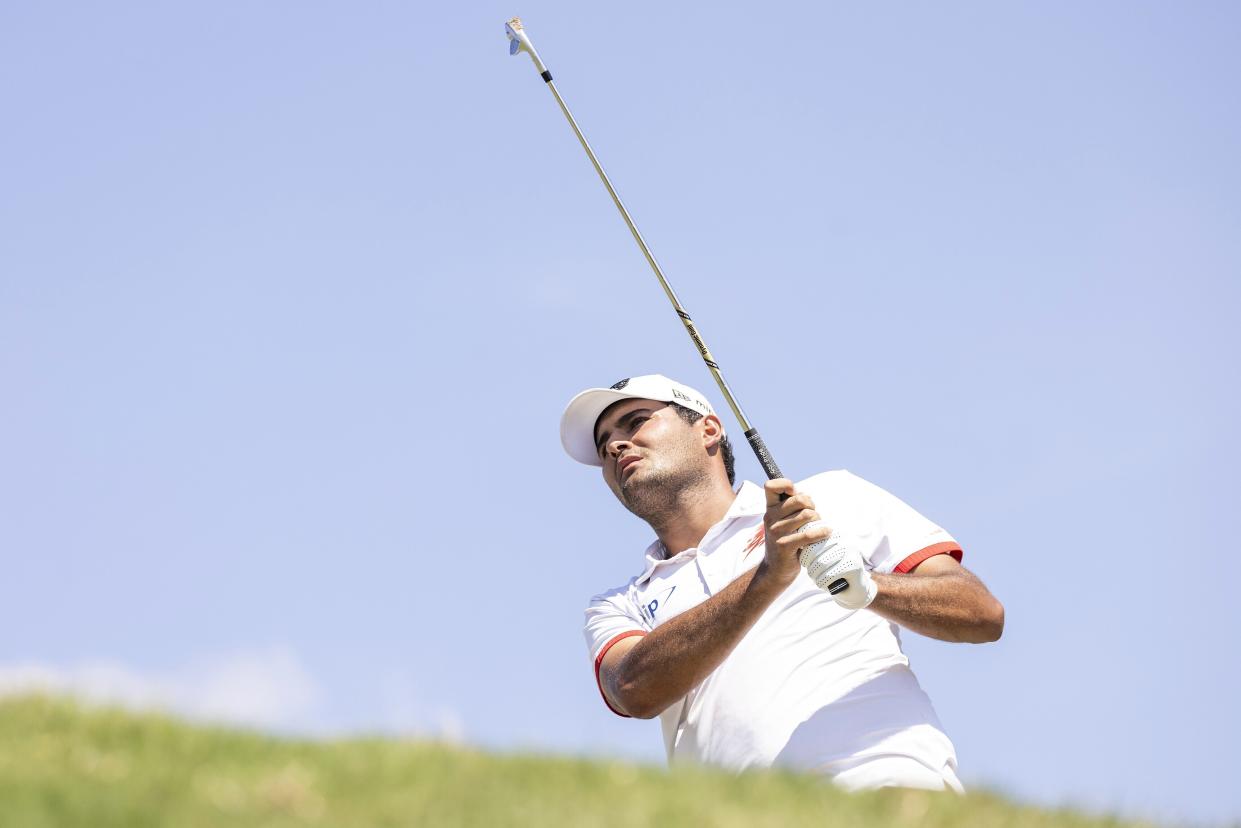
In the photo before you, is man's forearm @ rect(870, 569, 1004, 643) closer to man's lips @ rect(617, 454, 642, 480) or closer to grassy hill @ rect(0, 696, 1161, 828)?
grassy hill @ rect(0, 696, 1161, 828)

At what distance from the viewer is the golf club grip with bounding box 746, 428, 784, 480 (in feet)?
24.1

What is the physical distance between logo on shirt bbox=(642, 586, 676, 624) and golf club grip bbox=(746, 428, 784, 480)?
3.23ft

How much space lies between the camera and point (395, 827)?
148 inches

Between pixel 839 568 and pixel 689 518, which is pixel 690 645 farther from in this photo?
pixel 689 518

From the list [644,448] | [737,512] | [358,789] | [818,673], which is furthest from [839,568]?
[358,789]

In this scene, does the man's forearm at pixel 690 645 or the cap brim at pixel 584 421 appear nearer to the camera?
the man's forearm at pixel 690 645

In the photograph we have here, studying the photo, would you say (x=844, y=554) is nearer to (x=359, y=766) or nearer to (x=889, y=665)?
(x=889, y=665)

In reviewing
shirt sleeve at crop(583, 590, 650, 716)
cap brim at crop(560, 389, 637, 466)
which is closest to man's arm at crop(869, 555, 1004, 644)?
shirt sleeve at crop(583, 590, 650, 716)

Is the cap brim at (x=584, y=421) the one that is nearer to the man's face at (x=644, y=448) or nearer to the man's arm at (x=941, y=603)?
the man's face at (x=644, y=448)

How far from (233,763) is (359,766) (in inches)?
15.9

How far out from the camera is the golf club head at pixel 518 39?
8.54m

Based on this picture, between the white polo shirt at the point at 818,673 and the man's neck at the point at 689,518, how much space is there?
0.44m

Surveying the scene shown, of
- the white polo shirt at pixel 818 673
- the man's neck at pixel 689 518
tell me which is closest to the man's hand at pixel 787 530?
the white polo shirt at pixel 818 673

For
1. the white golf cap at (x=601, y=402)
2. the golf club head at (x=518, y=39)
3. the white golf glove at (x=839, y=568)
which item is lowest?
the white golf glove at (x=839, y=568)
